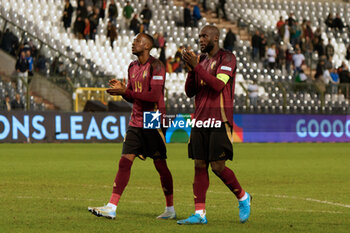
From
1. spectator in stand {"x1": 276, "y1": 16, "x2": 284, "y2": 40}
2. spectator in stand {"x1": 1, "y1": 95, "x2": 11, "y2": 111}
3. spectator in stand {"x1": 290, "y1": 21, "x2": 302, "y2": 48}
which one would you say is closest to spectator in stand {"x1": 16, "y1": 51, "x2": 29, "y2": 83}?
spectator in stand {"x1": 1, "y1": 95, "x2": 11, "y2": 111}

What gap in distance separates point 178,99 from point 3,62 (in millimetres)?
6686

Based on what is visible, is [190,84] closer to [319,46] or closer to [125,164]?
[125,164]

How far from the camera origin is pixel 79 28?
3247 cm

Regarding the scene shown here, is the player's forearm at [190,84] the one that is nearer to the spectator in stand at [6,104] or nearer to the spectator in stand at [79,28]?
the spectator in stand at [6,104]

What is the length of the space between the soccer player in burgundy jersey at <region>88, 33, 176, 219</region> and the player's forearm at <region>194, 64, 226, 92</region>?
874 mm

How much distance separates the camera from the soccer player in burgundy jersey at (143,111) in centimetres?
909

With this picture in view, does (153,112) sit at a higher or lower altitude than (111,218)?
higher

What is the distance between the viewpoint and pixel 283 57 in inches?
1431

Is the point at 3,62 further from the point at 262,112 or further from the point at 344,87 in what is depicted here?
the point at 344,87

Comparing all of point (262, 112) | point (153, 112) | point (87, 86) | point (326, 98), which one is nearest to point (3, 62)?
point (87, 86)

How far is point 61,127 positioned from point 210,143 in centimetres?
1886

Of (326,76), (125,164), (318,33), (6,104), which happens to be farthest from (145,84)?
(318,33)

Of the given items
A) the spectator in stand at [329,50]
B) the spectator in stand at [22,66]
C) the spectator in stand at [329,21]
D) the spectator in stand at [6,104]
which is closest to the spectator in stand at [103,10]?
the spectator in stand at [22,66]

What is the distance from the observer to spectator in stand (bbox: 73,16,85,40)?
1272 inches
